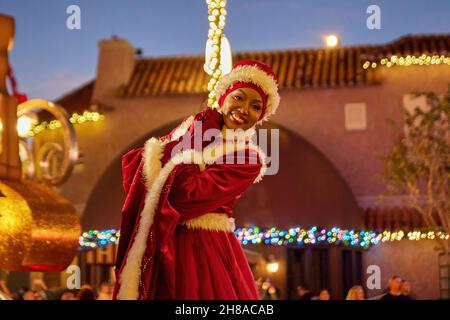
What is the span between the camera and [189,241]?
359cm

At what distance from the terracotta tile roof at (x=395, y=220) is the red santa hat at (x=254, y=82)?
1393cm

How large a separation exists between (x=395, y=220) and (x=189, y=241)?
14.3 m

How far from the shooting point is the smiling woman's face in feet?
12.4

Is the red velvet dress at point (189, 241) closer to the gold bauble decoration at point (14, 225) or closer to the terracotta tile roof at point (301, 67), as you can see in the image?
the gold bauble decoration at point (14, 225)

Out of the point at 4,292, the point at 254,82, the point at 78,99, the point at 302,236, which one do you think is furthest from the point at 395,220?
the point at 254,82

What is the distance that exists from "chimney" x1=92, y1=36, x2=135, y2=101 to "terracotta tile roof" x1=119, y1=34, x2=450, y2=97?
25cm

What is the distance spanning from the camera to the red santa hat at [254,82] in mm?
3844

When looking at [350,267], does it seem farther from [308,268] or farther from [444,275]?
[444,275]

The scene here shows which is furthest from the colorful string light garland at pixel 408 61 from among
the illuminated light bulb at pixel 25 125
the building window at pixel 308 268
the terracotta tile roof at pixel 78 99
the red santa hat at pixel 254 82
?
the illuminated light bulb at pixel 25 125

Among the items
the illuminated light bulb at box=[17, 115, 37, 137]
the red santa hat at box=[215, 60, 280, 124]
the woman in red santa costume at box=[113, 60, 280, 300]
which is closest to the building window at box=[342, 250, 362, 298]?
the red santa hat at box=[215, 60, 280, 124]

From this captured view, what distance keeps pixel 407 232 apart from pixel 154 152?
14623mm
